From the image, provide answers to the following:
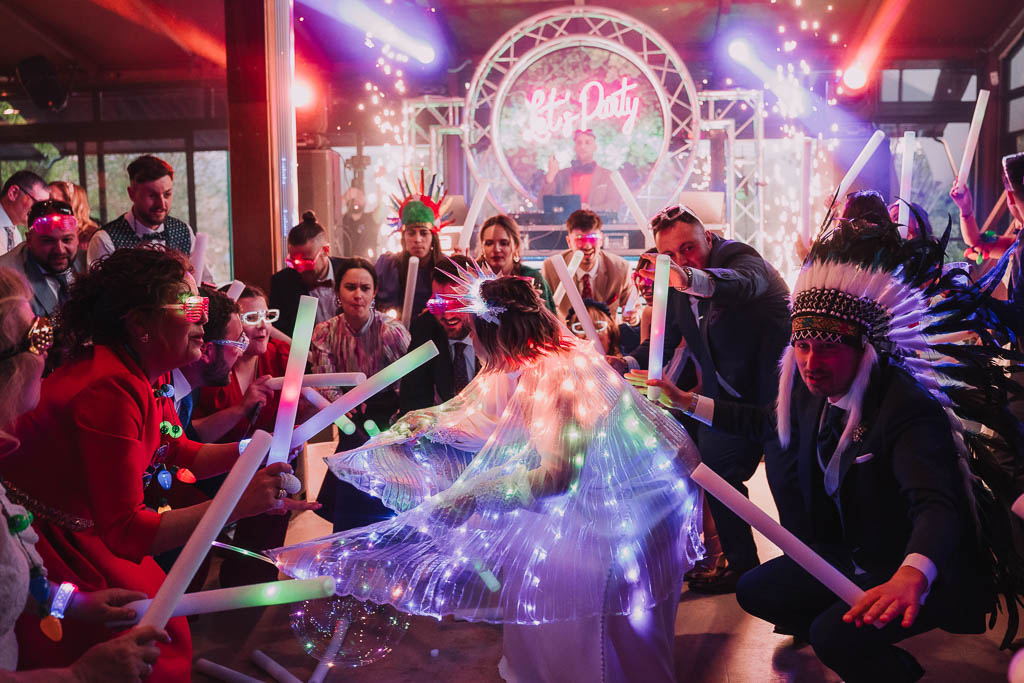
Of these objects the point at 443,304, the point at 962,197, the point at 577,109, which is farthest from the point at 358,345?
the point at 577,109

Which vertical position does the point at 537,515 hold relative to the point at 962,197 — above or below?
below

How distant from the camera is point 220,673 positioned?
280cm

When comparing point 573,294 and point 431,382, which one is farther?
point 431,382

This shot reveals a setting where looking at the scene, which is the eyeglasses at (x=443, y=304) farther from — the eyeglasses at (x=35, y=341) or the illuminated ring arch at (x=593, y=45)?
the illuminated ring arch at (x=593, y=45)

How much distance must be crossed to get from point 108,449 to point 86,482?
0.09m

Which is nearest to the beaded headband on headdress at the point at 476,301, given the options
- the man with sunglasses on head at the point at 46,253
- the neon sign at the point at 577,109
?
the man with sunglasses on head at the point at 46,253

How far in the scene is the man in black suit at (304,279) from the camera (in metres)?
4.37

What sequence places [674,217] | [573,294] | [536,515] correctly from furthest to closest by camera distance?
[674,217]
[573,294]
[536,515]

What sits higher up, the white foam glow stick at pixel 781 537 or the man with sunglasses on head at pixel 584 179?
the man with sunglasses on head at pixel 584 179

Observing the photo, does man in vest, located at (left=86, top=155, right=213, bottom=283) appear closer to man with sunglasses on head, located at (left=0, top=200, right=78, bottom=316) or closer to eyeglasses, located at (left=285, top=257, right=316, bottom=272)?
man with sunglasses on head, located at (left=0, top=200, right=78, bottom=316)

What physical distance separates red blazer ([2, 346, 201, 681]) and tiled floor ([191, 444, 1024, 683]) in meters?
1.12

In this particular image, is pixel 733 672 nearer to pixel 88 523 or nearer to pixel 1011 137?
pixel 88 523

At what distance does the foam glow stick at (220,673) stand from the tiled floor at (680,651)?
0.09ft

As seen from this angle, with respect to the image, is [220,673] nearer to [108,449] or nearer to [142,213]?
[108,449]
